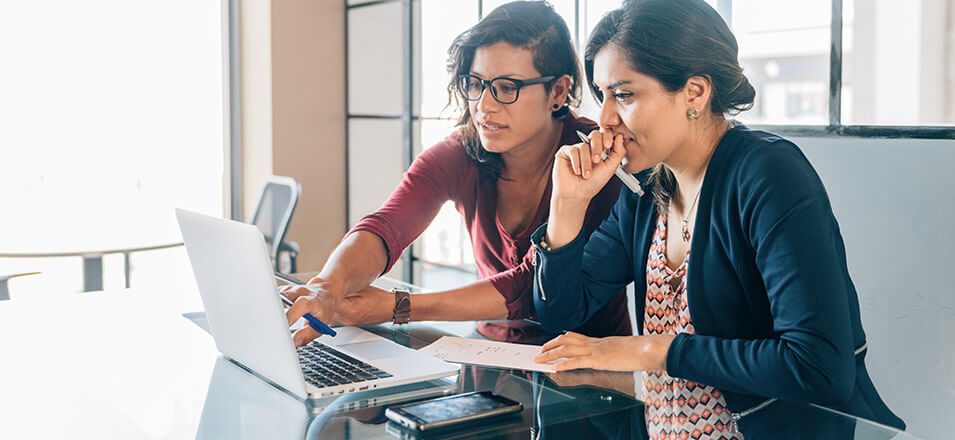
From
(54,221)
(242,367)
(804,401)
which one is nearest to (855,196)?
(804,401)

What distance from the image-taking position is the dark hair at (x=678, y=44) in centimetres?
133

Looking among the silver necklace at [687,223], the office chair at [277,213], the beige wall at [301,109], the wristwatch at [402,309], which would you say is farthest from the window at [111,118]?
the silver necklace at [687,223]

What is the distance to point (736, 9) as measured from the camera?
2660 mm

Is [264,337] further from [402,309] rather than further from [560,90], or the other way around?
[560,90]

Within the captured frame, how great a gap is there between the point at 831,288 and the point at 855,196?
1215 millimetres

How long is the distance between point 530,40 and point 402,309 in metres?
0.63

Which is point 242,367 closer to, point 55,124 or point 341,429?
point 341,429

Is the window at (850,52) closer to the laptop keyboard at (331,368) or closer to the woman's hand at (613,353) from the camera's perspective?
the woman's hand at (613,353)

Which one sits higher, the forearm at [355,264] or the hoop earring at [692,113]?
the hoop earring at [692,113]

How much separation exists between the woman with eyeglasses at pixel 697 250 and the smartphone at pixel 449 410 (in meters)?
0.19

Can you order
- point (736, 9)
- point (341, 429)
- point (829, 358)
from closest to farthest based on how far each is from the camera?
point (341, 429) < point (829, 358) < point (736, 9)

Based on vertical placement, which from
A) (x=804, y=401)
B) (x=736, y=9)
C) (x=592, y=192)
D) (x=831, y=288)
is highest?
(x=736, y=9)

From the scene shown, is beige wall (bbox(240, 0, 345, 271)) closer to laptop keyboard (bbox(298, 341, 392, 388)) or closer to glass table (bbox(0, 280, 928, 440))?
glass table (bbox(0, 280, 928, 440))

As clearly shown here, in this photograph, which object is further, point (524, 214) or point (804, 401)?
point (524, 214)
